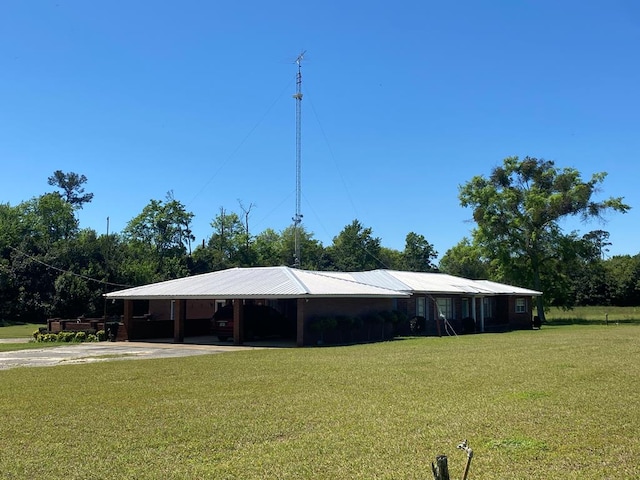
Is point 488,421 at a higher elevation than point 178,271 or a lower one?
lower

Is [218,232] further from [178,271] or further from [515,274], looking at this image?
[515,274]

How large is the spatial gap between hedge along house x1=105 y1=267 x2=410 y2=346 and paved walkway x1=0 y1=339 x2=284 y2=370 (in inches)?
69.3

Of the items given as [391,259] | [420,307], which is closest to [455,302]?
[420,307]

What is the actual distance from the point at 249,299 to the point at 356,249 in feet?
221

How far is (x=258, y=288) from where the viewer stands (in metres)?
25.5

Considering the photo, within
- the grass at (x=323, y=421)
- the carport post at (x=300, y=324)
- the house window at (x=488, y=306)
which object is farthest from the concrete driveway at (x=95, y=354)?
the house window at (x=488, y=306)

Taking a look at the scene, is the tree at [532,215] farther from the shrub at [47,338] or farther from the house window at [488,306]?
the shrub at [47,338]

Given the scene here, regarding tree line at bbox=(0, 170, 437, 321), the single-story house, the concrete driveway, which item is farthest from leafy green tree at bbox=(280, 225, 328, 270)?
the concrete driveway

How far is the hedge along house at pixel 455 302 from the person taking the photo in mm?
32781

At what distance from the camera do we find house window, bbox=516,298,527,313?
139 ft

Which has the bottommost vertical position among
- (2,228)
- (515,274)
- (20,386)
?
(20,386)

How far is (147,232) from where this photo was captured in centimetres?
7300

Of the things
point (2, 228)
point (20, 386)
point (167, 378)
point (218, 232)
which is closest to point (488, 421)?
point (167, 378)

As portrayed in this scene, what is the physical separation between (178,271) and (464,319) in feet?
118
